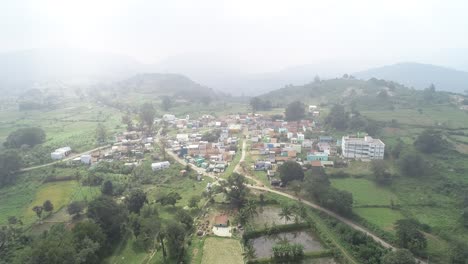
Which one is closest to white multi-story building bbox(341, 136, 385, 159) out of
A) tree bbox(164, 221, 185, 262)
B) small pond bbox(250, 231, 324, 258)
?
small pond bbox(250, 231, 324, 258)

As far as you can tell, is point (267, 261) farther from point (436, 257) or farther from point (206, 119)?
point (206, 119)

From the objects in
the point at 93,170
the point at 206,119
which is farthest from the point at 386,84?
the point at 93,170

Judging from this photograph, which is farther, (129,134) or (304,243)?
(129,134)

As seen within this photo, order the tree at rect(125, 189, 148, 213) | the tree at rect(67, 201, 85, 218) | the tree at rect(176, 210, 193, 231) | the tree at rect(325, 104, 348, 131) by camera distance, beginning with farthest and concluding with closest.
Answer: the tree at rect(325, 104, 348, 131) < the tree at rect(125, 189, 148, 213) < the tree at rect(67, 201, 85, 218) < the tree at rect(176, 210, 193, 231)

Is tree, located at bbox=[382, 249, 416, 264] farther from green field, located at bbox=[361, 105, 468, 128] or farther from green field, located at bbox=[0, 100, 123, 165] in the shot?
green field, located at bbox=[0, 100, 123, 165]

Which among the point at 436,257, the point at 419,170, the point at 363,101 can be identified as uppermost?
the point at 363,101

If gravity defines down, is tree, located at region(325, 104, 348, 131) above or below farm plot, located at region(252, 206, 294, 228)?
above

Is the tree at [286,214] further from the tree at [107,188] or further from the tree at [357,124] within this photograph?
the tree at [357,124]
